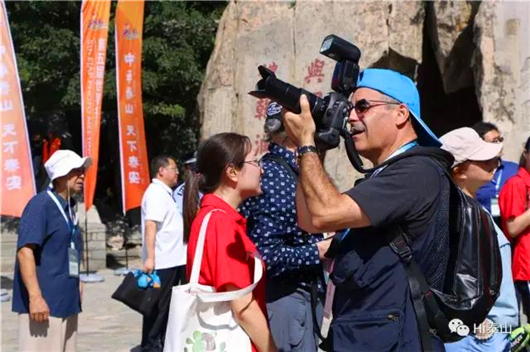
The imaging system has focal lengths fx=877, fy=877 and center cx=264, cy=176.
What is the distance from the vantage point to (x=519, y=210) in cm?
547

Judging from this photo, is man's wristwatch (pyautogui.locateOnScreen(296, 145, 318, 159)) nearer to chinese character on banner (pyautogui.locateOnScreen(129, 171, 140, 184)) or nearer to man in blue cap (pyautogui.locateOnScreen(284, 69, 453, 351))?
man in blue cap (pyautogui.locateOnScreen(284, 69, 453, 351))

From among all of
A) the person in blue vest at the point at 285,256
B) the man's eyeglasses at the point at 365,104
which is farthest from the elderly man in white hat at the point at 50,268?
the man's eyeglasses at the point at 365,104

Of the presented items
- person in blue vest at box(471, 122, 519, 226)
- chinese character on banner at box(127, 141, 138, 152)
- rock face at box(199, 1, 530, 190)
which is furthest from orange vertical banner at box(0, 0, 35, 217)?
person in blue vest at box(471, 122, 519, 226)

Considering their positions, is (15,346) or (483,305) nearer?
(483,305)

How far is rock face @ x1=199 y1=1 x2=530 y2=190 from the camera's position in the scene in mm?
9281

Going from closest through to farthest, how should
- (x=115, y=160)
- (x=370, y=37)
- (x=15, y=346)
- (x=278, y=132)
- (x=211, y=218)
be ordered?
(x=211, y=218)
(x=278, y=132)
(x=15, y=346)
(x=370, y=37)
(x=115, y=160)

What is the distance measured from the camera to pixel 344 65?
2.86 meters

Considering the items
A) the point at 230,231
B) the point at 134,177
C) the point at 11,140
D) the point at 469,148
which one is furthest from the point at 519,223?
the point at 134,177

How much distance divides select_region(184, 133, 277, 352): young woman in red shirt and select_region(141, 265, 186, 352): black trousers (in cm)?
403

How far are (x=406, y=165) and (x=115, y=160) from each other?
15.0 meters

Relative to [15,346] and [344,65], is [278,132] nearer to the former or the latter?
[344,65]

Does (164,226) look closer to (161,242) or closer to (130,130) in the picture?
(161,242)

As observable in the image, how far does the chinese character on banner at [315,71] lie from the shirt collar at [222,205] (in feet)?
21.7

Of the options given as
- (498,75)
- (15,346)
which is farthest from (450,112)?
Answer: (15,346)
